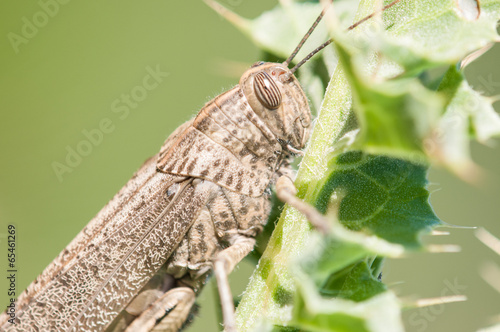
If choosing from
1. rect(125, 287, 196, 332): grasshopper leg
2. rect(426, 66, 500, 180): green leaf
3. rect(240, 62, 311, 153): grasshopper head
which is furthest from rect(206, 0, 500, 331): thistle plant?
rect(125, 287, 196, 332): grasshopper leg

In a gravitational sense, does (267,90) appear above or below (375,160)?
above

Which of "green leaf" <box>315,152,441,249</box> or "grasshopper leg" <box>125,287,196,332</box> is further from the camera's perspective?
"grasshopper leg" <box>125,287,196,332</box>

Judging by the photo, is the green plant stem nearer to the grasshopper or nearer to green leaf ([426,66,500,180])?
A: green leaf ([426,66,500,180])

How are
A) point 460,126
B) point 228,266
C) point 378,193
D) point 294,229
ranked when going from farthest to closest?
point 228,266 → point 294,229 → point 378,193 → point 460,126

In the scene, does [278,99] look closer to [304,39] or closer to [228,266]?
[304,39]

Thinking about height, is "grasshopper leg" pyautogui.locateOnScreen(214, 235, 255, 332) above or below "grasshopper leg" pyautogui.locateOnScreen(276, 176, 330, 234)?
below

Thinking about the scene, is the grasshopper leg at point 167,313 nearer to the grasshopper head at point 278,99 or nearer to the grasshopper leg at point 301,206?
the grasshopper leg at point 301,206

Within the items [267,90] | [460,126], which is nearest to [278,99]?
[267,90]

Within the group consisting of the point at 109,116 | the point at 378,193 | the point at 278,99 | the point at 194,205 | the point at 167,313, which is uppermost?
the point at 109,116
